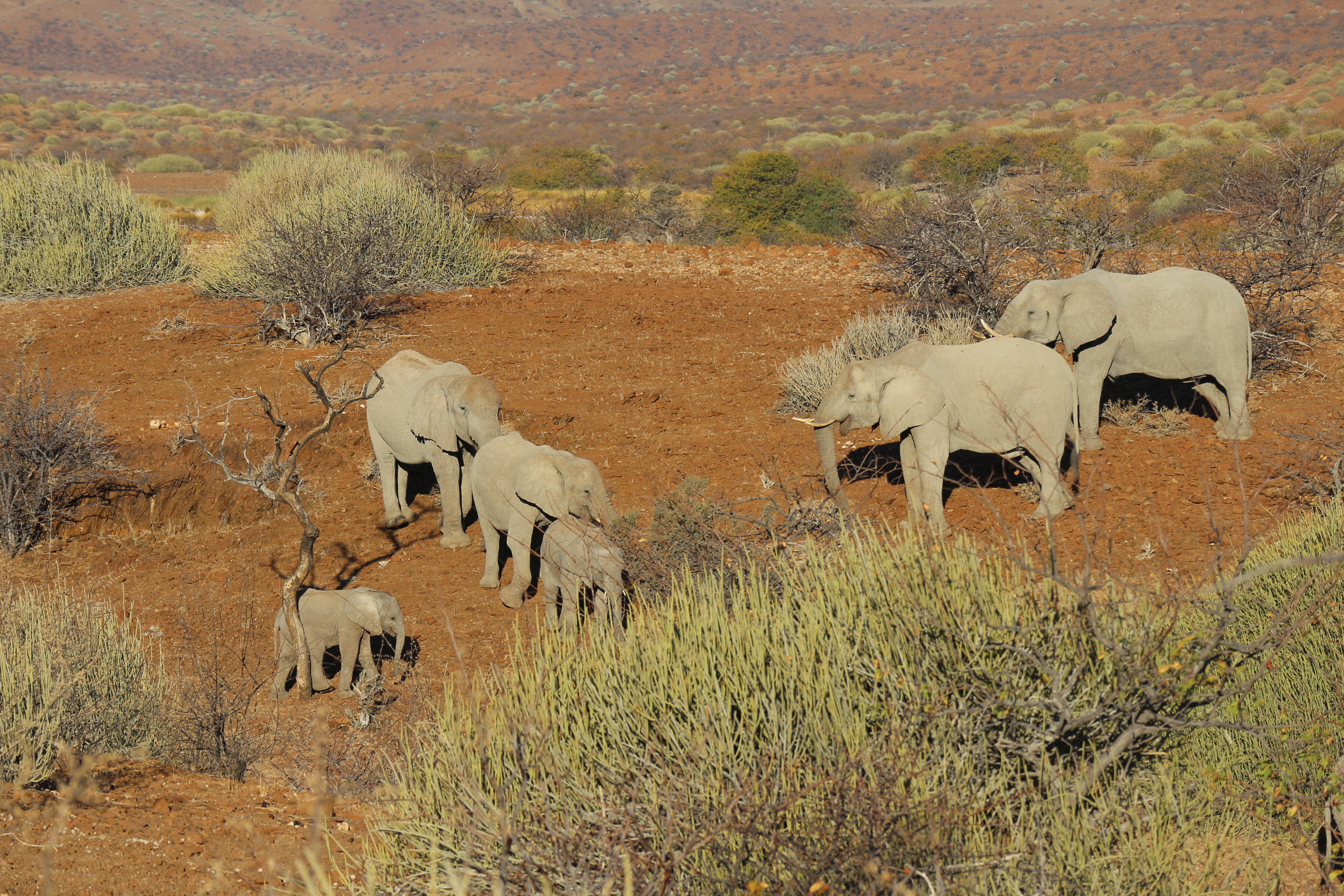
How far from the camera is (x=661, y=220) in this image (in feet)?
75.7

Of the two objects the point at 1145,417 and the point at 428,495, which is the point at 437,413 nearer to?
the point at 428,495

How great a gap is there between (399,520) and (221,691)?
8.20 feet

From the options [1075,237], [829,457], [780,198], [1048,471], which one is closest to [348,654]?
[829,457]

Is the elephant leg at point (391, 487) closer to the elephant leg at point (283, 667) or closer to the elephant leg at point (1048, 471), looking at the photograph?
the elephant leg at point (283, 667)

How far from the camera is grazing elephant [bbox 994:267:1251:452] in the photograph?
8.00 m

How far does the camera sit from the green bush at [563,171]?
33375mm

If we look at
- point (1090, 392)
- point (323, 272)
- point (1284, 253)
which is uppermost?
point (1284, 253)

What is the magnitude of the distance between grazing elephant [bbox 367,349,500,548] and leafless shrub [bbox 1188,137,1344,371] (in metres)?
7.08

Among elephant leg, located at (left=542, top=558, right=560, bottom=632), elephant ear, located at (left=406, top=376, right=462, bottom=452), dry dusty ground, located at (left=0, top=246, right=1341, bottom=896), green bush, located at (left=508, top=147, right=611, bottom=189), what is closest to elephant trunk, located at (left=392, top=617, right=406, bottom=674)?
dry dusty ground, located at (left=0, top=246, right=1341, bottom=896)

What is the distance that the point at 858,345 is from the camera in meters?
10.5

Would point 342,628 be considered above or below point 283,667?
above

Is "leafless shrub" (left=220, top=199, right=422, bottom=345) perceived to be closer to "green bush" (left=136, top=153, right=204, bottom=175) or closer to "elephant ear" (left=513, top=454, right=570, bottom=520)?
"elephant ear" (left=513, top=454, right=570, bottom=520)

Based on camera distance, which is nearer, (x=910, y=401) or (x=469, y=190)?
(x=910, y=401)

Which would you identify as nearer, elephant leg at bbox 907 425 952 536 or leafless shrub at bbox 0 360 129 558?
elephant leg at bbox 907 425 952 536
